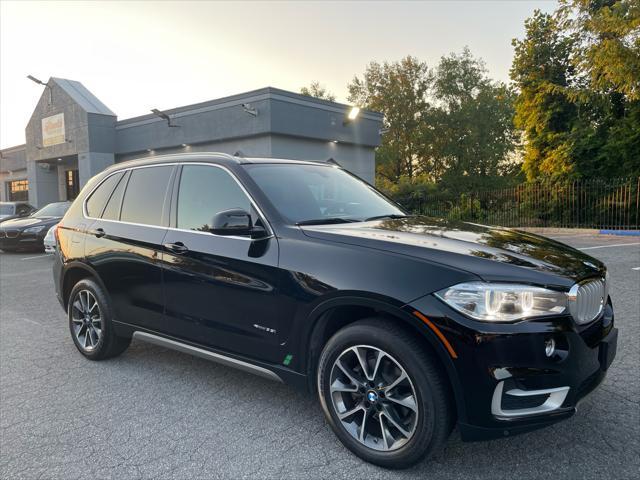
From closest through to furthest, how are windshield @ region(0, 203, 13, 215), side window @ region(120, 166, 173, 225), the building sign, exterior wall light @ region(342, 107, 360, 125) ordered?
1. side window @ region(120, 166, 173, 225)
2. windshield @ region(0, 203, 13, 215)
3. exterior wall light @ region(342, 107, 360, 125)
4. the building sign

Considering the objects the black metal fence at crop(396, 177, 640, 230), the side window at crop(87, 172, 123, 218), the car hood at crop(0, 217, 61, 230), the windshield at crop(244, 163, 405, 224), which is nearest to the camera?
the windshield at crop(244, 163, 405, 224)

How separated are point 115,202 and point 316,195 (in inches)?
78.4

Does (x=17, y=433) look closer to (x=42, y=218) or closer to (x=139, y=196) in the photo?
(x=139, y=196)

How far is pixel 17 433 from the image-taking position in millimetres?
3117

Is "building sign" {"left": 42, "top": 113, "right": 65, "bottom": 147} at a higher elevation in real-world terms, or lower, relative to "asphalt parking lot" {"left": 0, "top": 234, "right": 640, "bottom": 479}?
higher

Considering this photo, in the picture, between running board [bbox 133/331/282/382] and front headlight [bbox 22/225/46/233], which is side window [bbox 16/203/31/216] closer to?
front headlight [bbox 22/225/46/233]


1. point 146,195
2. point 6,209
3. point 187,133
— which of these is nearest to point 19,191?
point 187,133

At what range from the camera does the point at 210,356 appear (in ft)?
11.1

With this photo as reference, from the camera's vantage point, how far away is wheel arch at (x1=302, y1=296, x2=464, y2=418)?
2348 mm

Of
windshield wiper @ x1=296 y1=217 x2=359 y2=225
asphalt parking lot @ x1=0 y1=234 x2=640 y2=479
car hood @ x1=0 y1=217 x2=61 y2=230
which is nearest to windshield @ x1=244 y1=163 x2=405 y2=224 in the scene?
→ windshield wiper @ x1=296 y1=217 x2=359 y2=225

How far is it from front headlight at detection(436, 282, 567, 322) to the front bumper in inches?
1.5

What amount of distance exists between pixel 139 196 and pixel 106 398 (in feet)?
5.46

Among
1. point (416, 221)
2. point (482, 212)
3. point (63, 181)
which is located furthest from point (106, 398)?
point (63, 181)

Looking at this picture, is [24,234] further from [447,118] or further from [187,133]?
[447,118]
